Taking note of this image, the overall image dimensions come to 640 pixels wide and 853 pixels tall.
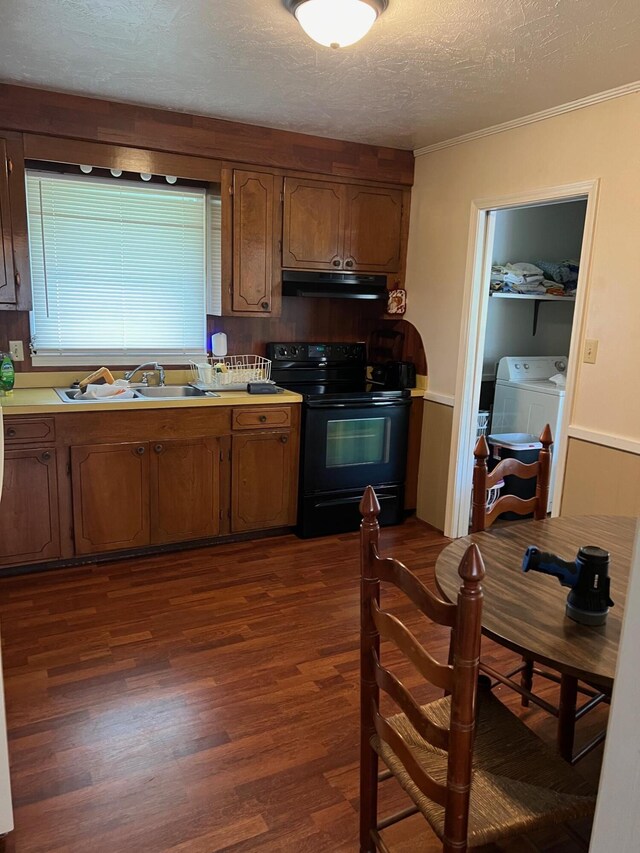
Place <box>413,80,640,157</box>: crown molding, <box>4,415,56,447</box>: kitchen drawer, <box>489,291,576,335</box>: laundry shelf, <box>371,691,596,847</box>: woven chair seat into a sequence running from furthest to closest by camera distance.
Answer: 1. <box>489,291,576,335</box>: laundry shelf
2. <box>4,415,56,447</box>: kitchen drawer
3. <box>413,80,640,157</box>: crown molding
4. <box>371,691,596,847</box>: woven chair seat

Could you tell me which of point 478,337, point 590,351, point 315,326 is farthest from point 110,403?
point 590,351

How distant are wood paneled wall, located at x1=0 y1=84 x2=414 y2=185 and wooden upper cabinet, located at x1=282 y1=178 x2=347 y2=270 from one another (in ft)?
0.37

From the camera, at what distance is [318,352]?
4168 mm

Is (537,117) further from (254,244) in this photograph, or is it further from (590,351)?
(254,244)

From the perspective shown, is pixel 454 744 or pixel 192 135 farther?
pixel 192 135

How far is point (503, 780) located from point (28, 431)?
2.58 metres

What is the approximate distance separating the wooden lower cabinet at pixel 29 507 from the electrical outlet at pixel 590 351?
8.64ft

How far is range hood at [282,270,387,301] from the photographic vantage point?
3.76 metres

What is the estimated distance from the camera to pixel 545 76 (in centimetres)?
254

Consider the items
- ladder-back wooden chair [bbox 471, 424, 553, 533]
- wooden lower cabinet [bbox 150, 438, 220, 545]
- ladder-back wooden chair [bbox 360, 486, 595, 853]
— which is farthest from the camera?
wooden lower cabinet [bbox 150, 438, 220, 545]

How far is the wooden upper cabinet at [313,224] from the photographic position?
3.68m

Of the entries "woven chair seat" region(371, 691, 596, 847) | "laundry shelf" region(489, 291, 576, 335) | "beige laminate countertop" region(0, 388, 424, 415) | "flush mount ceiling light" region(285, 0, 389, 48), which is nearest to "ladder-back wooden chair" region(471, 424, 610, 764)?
"woven chair seat" region(371, 691, 596, 847)

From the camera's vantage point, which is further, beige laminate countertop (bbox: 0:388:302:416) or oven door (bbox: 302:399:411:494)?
oven door (bbox: 302:399:411:494)

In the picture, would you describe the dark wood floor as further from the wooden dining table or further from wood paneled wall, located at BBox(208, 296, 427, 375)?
wood paneled wall, located at BBox(208, 296, 427, 375)
